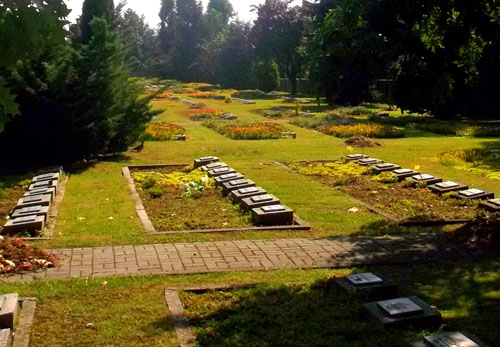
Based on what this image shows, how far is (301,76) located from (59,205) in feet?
164

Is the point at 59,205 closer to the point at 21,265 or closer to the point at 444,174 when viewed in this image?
the point at 21,265

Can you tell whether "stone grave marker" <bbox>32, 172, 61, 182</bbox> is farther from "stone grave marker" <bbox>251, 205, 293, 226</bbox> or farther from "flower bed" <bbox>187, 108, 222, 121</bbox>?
"flower bed" <bbox>187, 108, 222, 121</bbox>

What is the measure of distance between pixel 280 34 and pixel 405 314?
5069cm

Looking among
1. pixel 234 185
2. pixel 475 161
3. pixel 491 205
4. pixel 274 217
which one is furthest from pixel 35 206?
pixel 475 161

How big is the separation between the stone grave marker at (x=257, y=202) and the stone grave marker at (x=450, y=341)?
5.47m

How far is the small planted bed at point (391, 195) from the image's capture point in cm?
993

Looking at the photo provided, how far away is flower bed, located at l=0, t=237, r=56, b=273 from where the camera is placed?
21.9 feet

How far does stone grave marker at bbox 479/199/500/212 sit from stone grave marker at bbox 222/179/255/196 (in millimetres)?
3920

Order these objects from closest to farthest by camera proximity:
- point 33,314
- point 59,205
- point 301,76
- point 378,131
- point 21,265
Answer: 1. point 33,314
2. point 21,265
3. point 59,205
4. point 378,131
5. point 301,76

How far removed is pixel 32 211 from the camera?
9.33 meters

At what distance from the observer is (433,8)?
8.15m

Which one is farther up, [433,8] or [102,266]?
[433,8]

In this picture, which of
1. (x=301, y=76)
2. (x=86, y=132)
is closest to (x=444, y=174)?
(x=86, y=132)

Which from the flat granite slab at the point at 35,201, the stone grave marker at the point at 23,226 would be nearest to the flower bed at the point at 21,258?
the stone grave marker at the point at 23,226
